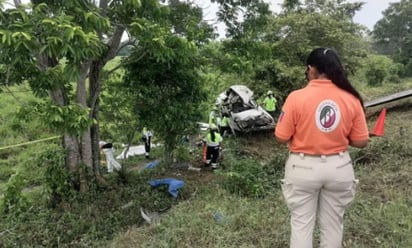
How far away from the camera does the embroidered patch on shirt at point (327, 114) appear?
2.39 metres

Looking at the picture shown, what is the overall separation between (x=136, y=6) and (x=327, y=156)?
2766 millimetres

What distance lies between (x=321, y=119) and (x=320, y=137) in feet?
0.38

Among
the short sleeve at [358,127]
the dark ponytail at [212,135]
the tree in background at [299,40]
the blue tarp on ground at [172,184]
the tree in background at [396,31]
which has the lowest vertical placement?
the blue tarp on ground at [172,184]

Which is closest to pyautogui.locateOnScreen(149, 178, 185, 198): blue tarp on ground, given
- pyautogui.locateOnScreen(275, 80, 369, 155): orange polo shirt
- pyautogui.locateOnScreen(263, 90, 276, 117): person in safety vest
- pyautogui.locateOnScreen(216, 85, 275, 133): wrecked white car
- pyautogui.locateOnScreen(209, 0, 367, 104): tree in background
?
pyautogui.locateOnScreen(275, 80, 369, 155): orange polo shirt

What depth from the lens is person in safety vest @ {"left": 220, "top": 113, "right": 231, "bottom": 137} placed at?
11.6 meters

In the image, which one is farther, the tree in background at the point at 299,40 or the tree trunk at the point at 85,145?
the tree in background at the point at 299,40

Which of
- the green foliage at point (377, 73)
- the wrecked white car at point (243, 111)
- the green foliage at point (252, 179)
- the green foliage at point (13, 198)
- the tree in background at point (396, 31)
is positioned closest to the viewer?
the green foliage at point (252, 179)

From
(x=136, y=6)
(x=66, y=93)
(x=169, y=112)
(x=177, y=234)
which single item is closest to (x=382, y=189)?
(x=177, y=234)

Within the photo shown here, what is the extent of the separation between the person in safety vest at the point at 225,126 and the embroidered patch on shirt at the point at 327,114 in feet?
30.2

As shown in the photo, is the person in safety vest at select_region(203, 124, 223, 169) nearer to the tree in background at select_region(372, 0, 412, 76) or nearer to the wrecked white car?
the wrecked white car

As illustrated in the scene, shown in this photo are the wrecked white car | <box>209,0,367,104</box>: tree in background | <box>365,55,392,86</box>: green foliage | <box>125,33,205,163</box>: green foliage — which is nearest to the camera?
<box>125,33,205,163</box>: green foliage

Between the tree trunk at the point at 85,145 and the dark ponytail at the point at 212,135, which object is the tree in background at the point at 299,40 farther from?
the tree trunk at the point at 85,145

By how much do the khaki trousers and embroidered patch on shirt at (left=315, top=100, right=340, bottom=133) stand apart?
21 cm

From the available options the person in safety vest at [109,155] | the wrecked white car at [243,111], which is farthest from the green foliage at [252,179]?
the wrecked white car at [243,111]
